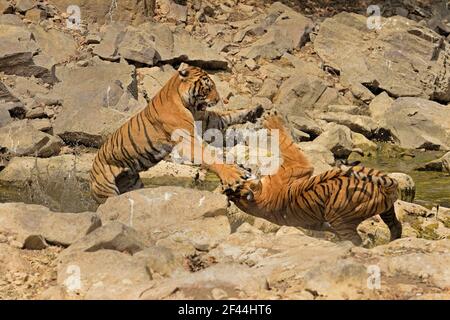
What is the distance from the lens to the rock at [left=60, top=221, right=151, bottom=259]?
15.4 ft

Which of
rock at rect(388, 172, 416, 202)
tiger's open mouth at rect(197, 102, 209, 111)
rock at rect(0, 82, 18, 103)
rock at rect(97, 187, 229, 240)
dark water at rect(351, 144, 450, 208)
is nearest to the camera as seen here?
rock at rect(97, 187, 229, 240)

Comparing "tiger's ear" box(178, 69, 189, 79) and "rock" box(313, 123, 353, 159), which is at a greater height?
"tiger's ear" box(178, 69, 189, 79)

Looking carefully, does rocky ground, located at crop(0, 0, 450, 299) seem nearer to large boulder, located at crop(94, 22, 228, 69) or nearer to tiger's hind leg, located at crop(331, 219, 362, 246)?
large boulder, located at crop(94, 22, 228, 69)

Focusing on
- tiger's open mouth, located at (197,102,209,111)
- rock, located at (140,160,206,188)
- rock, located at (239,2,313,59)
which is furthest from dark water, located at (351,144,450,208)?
rock, located at (239,2,313,59)

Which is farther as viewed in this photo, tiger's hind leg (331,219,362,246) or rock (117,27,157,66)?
rock (117,27,157,66)

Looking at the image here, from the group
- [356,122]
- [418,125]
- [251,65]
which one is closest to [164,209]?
[356,122]

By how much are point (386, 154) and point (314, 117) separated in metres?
1.31

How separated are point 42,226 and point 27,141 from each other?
16.6 feet

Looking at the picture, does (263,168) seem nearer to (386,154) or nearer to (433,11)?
(386,154)

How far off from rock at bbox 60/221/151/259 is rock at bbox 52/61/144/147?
18.7ft

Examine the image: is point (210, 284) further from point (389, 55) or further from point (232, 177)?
point (389, 55)

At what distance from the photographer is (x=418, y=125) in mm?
12188

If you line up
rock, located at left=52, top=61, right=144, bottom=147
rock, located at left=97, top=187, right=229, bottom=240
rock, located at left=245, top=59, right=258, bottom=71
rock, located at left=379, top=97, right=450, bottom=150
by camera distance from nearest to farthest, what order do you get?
rock, located at left=97, top=187, right=229, bottom=240 → rock, located at left=52, top=61, right=144, bottom=147 → rock, located at left=379, top=97, right=450, bottom=150 → rock, located at left=245, top=59, right=258, bottom=71

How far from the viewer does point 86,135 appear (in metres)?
10.5
